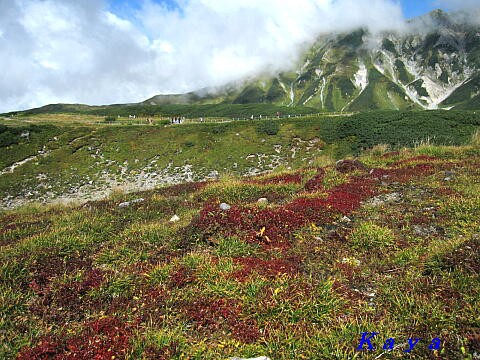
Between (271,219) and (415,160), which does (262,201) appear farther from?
(415,160)

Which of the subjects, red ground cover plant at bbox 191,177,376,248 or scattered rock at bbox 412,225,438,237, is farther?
red ground cover plant at bbox 191,177,376,248

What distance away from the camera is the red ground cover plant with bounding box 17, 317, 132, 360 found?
4516mm

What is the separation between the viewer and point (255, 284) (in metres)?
5.97

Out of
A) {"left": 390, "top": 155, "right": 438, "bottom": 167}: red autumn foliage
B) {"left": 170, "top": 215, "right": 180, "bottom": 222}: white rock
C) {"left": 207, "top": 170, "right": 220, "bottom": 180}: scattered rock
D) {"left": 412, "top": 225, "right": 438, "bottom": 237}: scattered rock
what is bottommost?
{"left": 207, "top": 170, "right": 220, "bottom": 180}: scattered rock

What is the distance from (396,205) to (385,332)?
790cm

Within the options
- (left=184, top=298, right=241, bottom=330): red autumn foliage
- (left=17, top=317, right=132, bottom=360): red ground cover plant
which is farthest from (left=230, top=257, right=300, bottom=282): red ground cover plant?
(left=17, top=317, right=132, bottom=360): red ground cover plant

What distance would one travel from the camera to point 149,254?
810cm

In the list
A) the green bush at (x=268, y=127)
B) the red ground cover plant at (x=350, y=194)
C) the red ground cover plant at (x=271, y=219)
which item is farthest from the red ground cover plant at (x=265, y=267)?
the green bush at (x=268, y=127)

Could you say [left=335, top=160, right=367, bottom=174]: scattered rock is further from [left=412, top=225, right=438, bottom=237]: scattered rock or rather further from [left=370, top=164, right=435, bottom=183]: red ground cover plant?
[left=412, top=225, right=438, bottom=237]: scattered rock

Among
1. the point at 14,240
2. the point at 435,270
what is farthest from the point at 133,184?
the point at 435,270

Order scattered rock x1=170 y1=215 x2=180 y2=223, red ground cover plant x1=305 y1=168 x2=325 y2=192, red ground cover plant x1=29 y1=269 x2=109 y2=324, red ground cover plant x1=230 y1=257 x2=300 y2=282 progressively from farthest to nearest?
red ground cover plant x1=305 y1=168 x2=325 y2=192 < scattered rock x1=170 y1=215 x2=180 y2=223 < red ground cover plant x1=230 y1=257 x2=300 y2=282 < red ground cover plant x1=29 y1=269 x2=109 y2=324

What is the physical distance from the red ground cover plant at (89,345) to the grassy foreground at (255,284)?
0.07 feet

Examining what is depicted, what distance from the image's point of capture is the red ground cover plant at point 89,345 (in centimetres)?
452

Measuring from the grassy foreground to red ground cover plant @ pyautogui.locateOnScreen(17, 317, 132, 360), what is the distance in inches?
0.8
